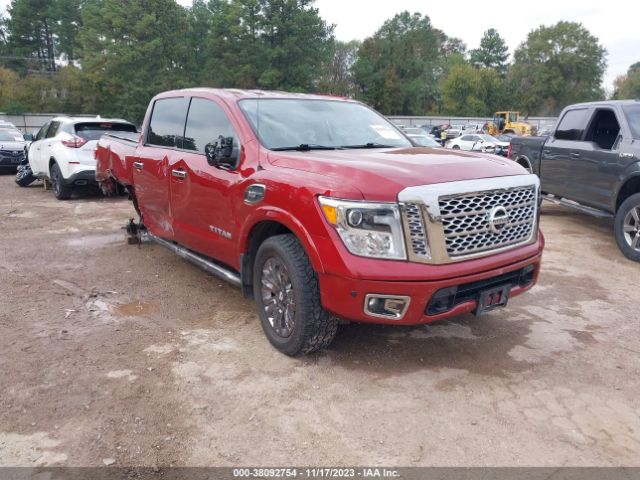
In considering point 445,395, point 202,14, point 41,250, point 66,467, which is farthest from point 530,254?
point 202,14

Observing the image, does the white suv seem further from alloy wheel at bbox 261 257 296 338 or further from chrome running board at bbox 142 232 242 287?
alloy wheel at bbox 261 257 296 338

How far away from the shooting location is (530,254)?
380cm

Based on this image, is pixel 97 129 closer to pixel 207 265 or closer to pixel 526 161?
pixel 207 265

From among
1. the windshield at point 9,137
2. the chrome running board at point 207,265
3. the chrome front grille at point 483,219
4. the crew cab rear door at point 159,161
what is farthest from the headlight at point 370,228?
the windshield at point 9,137

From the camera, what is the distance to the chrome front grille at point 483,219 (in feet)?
10.8

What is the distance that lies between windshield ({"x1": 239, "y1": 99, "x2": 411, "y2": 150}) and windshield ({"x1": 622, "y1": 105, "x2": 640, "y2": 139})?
12.7ft

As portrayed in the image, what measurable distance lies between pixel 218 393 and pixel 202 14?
62.9m

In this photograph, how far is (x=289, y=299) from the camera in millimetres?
3721

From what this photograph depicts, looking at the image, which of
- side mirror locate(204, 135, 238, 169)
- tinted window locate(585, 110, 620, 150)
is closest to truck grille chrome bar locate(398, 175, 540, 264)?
side mirror locate(204, 135, 238, 169)

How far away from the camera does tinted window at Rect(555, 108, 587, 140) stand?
8031mm

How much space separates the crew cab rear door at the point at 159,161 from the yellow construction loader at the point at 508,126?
129 ft

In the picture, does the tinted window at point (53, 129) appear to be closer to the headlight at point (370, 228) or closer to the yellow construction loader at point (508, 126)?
the headlight at point (370, 228)

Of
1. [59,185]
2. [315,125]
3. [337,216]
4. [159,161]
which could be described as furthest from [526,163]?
[59,185]

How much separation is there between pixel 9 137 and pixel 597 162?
16.4 metres
